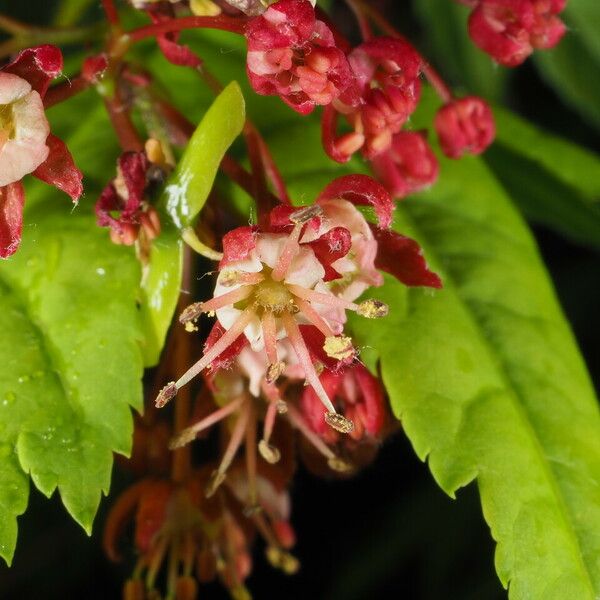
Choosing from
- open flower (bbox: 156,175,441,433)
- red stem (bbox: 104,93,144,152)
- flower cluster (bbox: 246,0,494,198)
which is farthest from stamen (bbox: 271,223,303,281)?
red stem (bbox: 104,93,144,152)

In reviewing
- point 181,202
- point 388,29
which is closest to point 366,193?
point 181,202

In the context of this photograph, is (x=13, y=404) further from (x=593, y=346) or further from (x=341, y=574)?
(x=593, y=346)

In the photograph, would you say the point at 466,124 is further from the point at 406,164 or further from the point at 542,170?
the point at 542,170

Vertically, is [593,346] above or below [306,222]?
below

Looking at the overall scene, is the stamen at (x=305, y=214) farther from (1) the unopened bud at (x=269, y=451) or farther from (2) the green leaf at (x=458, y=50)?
(2) the green leaf at (x=458, y=50)

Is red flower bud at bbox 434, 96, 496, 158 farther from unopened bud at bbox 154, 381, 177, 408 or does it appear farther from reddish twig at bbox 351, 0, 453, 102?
unopened bud at bbox 154, 381, 177, 408

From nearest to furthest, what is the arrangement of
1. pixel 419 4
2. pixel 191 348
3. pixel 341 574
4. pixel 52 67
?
1. pixel 52 67
2. pixel 191 348
3. pixel 419 4
4. pixel 341 574

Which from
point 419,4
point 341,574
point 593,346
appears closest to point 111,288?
point 419,4
